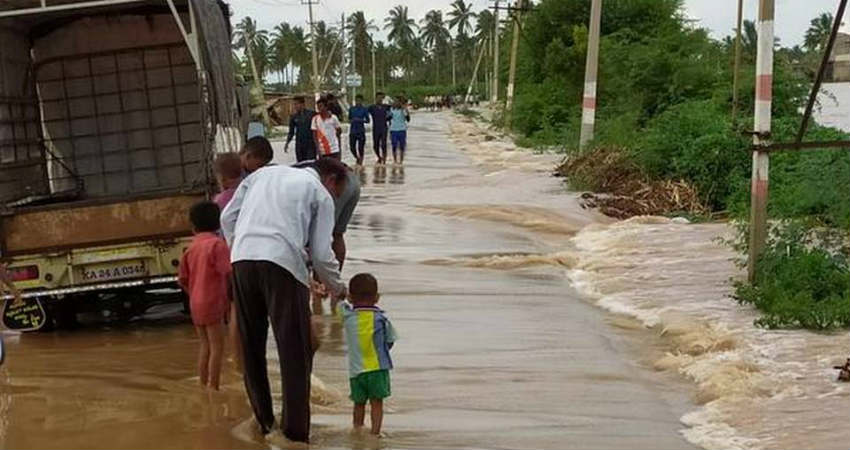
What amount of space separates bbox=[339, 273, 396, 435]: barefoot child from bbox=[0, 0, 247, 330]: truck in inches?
157

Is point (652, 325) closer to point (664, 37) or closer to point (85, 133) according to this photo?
point (85, 133)

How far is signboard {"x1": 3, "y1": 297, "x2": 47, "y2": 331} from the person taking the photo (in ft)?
34.5

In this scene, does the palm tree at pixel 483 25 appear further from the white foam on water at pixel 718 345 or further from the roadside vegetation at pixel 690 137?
the white foam on water at pixel 718 345

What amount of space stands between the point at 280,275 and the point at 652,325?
478 cm

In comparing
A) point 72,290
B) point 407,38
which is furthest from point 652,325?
point 407,38

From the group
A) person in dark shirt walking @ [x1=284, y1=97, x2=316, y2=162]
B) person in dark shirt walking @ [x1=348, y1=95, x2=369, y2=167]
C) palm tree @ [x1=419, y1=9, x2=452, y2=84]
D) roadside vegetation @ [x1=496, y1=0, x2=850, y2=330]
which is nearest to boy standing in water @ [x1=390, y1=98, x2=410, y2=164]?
person in dark shirt walking @ [x1=348, y1=95, x2=369, y2=167]

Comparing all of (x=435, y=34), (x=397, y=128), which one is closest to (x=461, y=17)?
(x=435, y=34)

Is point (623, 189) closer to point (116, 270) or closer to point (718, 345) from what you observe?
point (718, 345)

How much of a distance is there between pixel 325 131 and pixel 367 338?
41.5 feet

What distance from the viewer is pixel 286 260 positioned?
6.18 m

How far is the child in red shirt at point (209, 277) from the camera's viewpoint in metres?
7.75

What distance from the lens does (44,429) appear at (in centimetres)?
714

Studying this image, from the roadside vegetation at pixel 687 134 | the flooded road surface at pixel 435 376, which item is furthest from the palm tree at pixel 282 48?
the flooded road surface at pixel 435 376

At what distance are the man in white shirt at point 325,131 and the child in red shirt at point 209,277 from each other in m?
10.6
